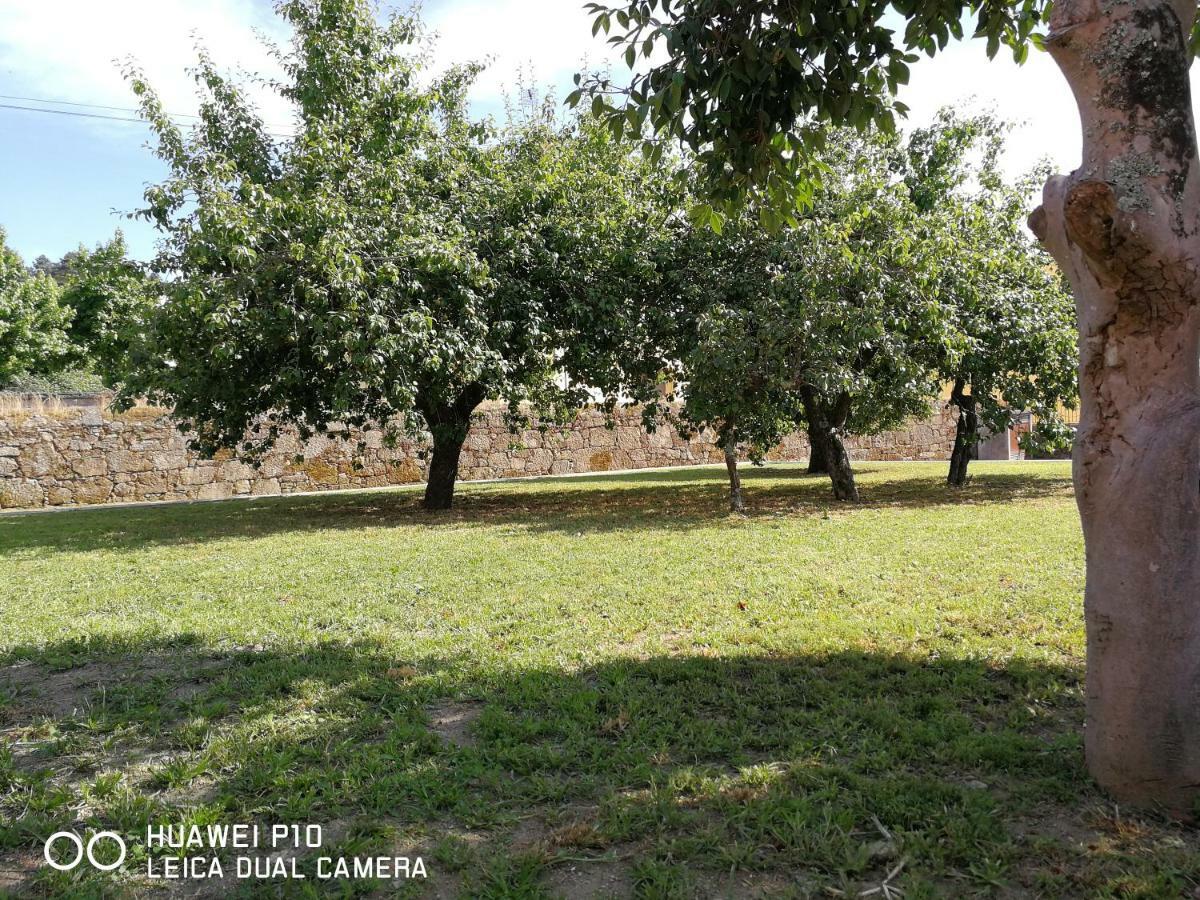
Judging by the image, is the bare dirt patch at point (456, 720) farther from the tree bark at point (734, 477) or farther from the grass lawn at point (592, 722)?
the tree bark at point (734, 477)

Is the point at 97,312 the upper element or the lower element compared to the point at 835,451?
upper

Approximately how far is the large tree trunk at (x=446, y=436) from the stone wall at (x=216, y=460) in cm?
94

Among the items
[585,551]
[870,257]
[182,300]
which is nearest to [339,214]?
[182,300]

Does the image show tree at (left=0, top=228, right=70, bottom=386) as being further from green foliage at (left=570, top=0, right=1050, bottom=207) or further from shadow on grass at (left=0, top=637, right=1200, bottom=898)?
green foliage at (left=570, top=0, right=1050, bottom=207)

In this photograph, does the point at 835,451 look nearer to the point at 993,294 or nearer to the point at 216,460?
the point at 993,294

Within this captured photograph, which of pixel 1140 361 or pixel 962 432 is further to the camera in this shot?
pixel 962 432

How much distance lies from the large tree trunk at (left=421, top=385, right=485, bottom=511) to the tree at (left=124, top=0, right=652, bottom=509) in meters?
0.03

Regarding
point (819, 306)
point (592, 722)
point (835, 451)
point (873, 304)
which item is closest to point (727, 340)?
point (819, 306)

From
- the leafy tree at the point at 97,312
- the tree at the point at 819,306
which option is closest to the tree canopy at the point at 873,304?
the tree at the point at 819,306

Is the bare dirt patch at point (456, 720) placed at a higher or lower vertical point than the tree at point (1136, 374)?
lower

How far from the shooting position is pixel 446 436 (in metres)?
11.4

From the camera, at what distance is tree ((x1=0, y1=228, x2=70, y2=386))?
72.3ft
